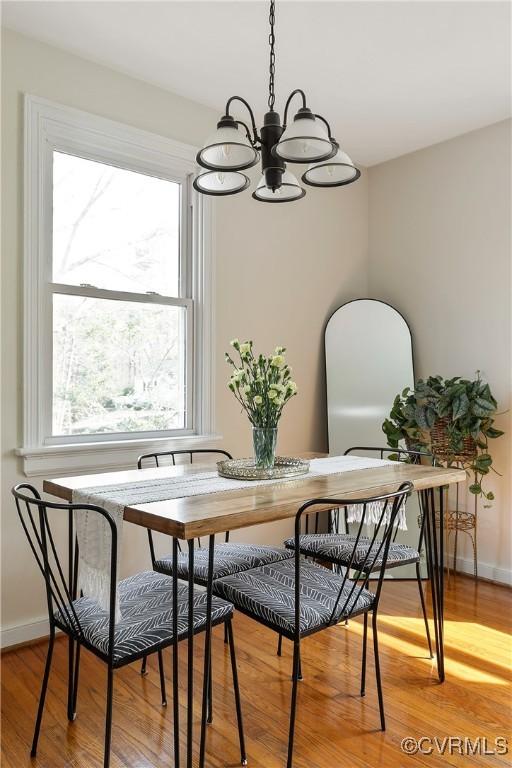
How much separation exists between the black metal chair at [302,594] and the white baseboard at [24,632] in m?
1.10

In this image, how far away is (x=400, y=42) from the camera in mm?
2762

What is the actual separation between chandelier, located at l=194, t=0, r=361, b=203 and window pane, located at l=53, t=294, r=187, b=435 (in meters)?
1.09

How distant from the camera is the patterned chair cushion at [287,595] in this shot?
185 cm

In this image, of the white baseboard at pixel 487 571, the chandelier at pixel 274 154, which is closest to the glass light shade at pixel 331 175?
the chandelier at pixel 274 154

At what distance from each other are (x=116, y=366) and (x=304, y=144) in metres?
1.62

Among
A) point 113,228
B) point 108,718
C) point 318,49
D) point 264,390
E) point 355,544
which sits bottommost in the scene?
point 108,718

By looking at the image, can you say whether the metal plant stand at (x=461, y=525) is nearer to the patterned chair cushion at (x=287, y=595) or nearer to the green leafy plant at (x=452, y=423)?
the green leafy plant at (x=452, y=423)

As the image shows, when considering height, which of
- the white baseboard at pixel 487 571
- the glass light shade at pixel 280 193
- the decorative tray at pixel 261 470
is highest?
the glass light shade at pixel 280 193

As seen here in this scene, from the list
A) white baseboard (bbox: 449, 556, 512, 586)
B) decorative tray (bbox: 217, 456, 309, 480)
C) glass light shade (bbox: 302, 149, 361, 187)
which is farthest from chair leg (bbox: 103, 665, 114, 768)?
white baseboard (bbox: 449, 556, 512, 586)

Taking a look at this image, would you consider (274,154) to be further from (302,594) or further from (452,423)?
(452,423)

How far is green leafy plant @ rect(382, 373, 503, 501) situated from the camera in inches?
132

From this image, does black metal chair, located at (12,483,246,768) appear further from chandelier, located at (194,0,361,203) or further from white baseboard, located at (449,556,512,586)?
white baseboard, located at (449,556,512,586)

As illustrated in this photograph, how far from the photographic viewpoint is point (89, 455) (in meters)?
2.85

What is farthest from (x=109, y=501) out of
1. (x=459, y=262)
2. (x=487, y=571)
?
(x=459, y=262)
